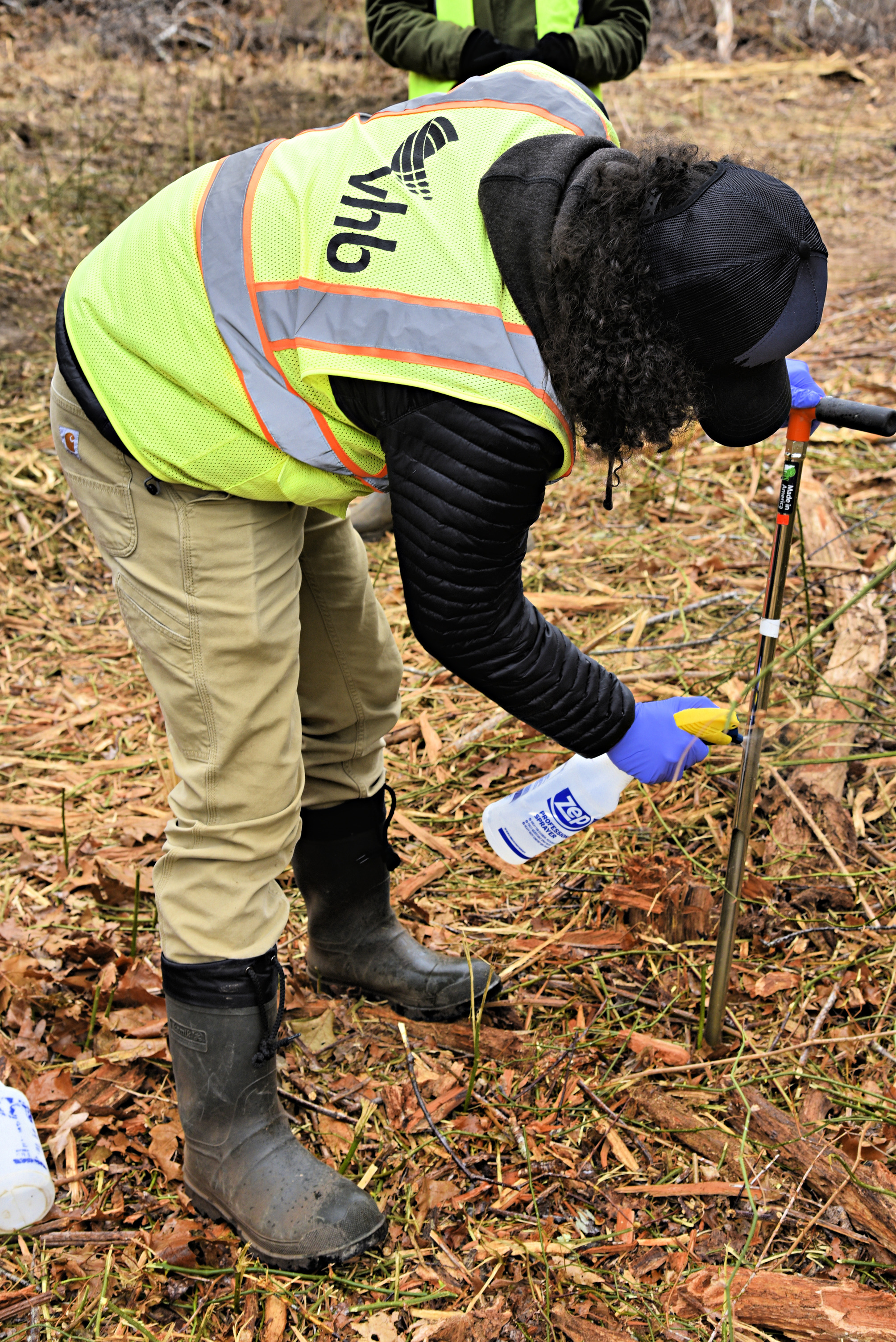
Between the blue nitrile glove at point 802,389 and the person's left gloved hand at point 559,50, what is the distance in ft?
7.29

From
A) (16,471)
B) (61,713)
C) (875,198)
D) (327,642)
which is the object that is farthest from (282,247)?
(875,198)

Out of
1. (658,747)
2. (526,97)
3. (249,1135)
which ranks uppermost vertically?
(526,97)

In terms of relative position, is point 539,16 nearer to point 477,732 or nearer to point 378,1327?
point 477,732

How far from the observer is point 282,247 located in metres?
1.59

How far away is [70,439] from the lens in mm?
1829

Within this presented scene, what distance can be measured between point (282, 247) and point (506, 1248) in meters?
1.78

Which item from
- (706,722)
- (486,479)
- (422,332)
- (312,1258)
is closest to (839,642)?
(706,722)

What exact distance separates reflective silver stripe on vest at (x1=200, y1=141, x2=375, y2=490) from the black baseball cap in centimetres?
58

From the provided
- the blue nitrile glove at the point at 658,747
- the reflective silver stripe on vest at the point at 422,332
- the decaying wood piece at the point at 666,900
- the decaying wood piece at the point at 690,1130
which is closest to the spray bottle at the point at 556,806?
the blue nitrile glove at the point at 658,747

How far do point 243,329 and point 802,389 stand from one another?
36.3 inches

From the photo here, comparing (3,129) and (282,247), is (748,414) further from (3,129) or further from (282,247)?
(3,129)

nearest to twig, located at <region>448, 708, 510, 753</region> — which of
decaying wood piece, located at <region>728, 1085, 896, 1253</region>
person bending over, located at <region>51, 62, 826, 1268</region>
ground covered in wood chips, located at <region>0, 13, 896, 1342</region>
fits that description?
ground covered in wood chips, located at <region>0, 13, 896, 1342</region>

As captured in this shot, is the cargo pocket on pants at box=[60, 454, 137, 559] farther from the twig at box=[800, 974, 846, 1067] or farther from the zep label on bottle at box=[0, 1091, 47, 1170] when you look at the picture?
the twig at box=[800, 974, 846, 1067]

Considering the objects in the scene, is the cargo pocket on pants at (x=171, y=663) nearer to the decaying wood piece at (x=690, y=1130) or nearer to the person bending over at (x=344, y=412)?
the person bending over at (x=344, y=412)
